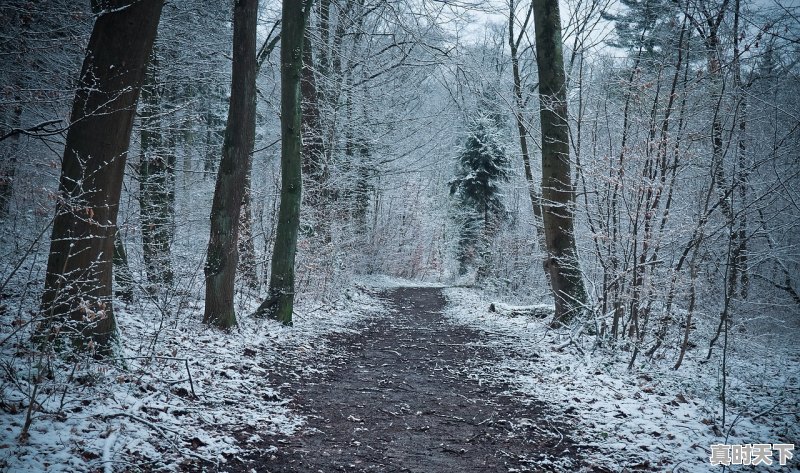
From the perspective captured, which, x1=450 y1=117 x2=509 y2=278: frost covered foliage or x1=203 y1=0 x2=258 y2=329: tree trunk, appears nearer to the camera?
x1=203 y1=0 x2=258 y2=329: tree trunk

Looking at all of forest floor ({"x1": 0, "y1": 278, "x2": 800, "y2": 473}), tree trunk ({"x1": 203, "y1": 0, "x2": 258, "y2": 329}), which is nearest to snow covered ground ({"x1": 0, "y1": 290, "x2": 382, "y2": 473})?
forest floor ({"x1": 0, "y1": 278, "x2": 800, "y2": 473})

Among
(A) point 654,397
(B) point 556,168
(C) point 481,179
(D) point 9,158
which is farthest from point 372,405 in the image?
(C) point 481,179

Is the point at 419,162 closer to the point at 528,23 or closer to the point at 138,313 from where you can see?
the point at 528,23

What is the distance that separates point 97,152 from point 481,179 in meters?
19.4

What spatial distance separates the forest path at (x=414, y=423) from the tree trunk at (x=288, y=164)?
1.90 m

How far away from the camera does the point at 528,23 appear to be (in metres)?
12.5

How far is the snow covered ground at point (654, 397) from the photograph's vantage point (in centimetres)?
379

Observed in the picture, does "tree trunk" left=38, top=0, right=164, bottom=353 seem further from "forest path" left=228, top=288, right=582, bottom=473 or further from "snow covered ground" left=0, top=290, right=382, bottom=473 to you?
"forest path" left=228, top=288, right=582, bottom=473

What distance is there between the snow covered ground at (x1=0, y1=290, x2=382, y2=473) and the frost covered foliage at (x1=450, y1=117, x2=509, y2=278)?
1689 centimetres

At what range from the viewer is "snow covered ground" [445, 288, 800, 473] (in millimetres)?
3793

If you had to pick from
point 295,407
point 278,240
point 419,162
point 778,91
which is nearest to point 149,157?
point 278,240

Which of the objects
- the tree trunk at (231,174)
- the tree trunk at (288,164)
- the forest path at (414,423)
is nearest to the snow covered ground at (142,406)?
the forest path at (414,423)

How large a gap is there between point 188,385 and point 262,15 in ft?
34.2

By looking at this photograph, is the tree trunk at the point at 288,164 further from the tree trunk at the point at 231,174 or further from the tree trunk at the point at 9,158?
the tree trunk at the point at 9,158
